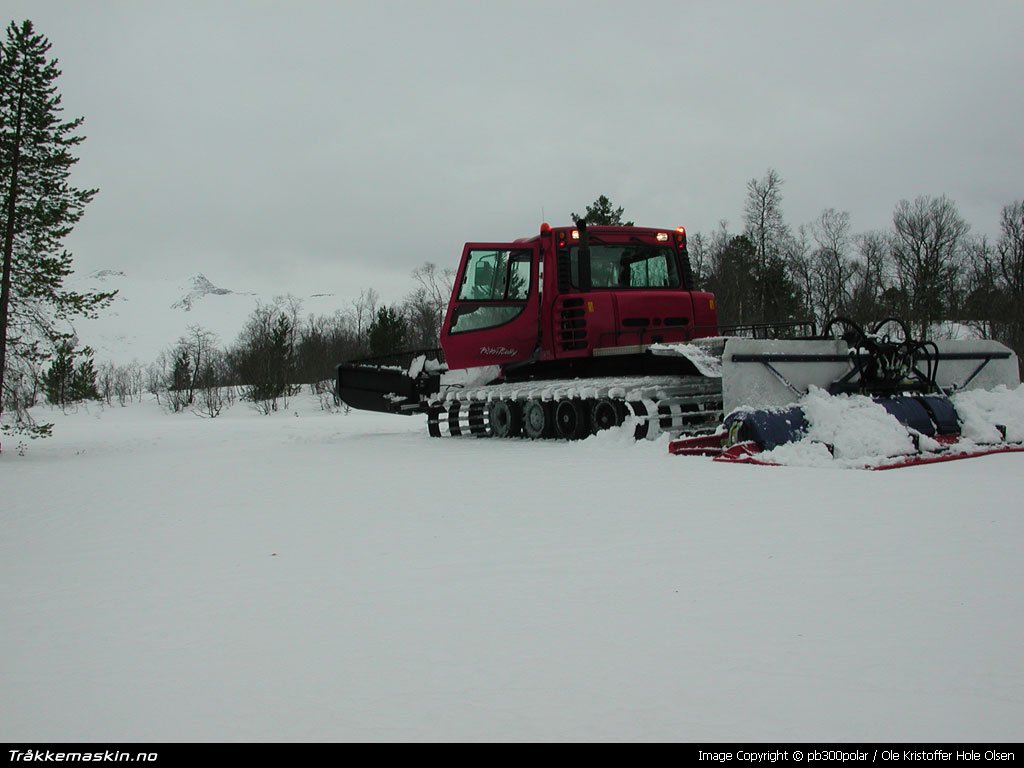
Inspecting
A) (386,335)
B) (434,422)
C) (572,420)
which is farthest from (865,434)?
(386,335)

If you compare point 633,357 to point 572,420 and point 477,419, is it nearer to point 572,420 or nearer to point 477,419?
point 572,420

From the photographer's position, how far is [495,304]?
13688 mm

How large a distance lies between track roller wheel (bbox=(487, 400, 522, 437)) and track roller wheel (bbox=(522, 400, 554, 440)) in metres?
0.55

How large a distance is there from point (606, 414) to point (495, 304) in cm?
296

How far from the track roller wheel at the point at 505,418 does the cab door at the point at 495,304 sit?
0.74 m

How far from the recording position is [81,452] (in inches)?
616

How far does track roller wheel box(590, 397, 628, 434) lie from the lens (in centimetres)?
1158

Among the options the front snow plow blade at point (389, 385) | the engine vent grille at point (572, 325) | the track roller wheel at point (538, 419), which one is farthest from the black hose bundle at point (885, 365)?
the front snow plow blade at point (389, 385)

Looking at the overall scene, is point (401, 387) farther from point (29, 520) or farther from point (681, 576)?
point (681, 576)

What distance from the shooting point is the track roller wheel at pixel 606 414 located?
1158cm

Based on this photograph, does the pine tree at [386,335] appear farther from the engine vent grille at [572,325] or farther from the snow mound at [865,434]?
the snow mound at [865,434]

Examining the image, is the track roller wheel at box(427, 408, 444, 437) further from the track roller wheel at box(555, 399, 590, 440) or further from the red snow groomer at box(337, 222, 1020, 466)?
the track roller wheel at box(555, 399, 590, 440)

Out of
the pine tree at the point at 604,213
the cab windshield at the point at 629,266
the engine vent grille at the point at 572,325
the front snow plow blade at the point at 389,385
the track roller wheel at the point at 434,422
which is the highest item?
the pine tree at the point at 604,213

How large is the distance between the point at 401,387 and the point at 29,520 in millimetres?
10225
